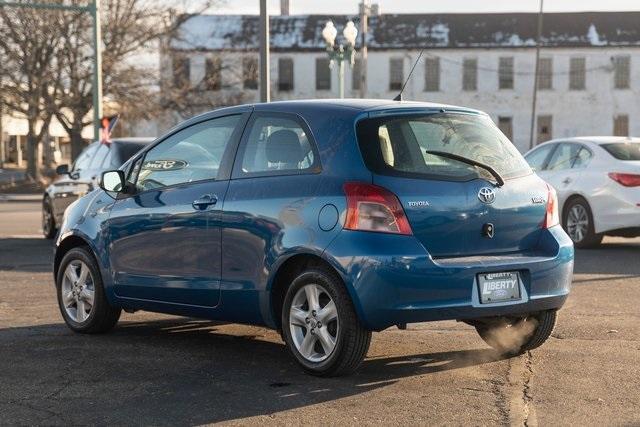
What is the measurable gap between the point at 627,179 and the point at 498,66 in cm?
4970

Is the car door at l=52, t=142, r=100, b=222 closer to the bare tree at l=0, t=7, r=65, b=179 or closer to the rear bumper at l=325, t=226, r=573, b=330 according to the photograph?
the rear bumper at l=325, t=226, r=573, b=330

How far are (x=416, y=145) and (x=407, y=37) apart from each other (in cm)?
5836

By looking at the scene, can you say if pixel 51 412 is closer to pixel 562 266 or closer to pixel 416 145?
pixel 416 145

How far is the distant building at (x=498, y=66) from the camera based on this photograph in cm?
6159

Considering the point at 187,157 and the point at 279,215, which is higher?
the point at 187,157

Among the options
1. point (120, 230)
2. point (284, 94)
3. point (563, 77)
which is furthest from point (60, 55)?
point (120, 230)

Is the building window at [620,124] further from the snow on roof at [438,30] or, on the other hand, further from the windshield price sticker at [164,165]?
the windshield price sticker at [164,165]

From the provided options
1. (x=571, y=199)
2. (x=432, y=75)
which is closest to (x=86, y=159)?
(x=571, y=199)

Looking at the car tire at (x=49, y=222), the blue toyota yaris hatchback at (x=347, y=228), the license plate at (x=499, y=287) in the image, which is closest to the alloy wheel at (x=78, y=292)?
the blue toyota yaris hatchback at (x=347, y=228)

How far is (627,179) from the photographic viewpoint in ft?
46.0

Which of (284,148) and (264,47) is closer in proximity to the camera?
(284,148)

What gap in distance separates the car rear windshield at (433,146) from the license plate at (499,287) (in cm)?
58

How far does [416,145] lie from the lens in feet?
21.1

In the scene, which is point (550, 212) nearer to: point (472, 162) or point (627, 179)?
point (472, 162)
